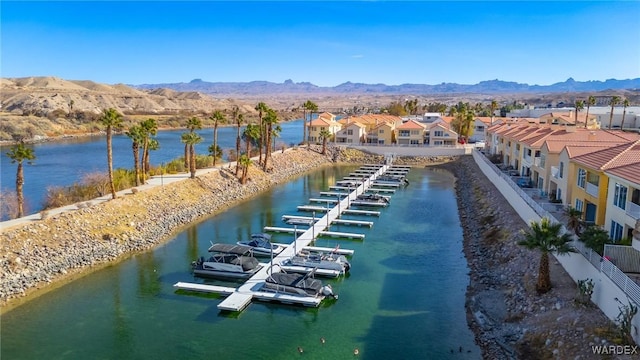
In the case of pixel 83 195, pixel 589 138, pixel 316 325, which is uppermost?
pixel 589 138

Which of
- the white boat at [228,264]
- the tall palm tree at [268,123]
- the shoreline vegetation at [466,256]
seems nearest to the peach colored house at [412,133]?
the tall palm tree at [268,123]

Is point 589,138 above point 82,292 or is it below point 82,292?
above

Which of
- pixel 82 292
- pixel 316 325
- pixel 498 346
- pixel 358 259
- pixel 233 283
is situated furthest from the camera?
pixel 358 259

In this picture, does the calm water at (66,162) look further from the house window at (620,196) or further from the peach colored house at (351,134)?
the house window at (620,196)

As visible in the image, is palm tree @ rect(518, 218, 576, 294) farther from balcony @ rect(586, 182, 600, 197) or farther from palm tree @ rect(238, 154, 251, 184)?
palm tree @ rect(238, 154, 251, 184)

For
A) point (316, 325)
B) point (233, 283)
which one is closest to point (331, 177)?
point (233, 283)

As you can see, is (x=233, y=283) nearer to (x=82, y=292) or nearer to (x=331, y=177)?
(x=82, y=292)

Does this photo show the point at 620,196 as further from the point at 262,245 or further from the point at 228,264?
the point at 228,264
